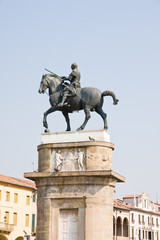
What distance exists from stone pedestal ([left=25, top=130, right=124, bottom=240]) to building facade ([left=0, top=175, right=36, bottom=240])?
38.1 m

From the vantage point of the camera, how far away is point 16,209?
62.2m

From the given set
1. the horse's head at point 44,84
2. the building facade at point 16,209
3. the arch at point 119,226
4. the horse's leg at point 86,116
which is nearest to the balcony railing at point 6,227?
the building facade at point 16,209

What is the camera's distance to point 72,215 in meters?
21.6

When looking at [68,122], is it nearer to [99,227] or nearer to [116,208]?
[99,227]

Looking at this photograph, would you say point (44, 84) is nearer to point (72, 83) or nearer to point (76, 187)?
point (72, 83)

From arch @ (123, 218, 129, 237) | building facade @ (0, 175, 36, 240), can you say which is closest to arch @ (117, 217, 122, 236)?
arch @ (123, 218, 129, 237)

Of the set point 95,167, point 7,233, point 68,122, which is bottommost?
point 7,233

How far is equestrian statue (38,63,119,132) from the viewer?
22969 mm

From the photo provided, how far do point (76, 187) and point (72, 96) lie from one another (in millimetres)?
4580

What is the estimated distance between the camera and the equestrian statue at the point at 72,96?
22969 mm

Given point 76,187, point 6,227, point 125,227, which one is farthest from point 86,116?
point 125,227

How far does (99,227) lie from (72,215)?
1397mm

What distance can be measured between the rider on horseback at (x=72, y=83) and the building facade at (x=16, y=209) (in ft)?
124

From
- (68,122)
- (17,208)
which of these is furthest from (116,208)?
(68,122)
